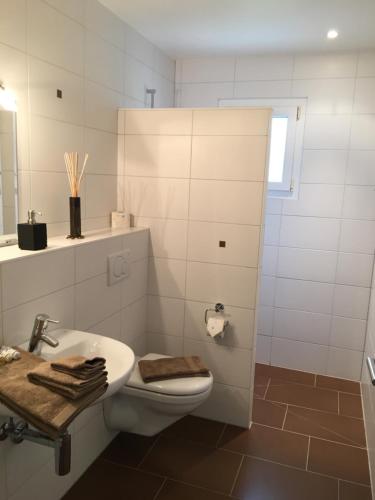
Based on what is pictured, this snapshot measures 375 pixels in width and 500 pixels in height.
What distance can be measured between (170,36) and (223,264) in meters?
1.55

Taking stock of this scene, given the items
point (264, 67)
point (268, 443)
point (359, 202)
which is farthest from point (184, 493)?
point (264, 67)

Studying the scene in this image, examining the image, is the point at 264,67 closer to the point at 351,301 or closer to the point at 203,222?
the point at 203,222

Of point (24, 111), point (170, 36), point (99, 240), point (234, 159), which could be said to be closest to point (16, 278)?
point (99, 240)

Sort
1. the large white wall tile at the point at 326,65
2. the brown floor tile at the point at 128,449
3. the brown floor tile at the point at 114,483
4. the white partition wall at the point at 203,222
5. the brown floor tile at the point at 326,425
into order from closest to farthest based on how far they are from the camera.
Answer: the brown floor tile at the point at 114,483 → the brown floor tile at the point at 128,449 → the white partition wall at the point at 203,222 → the brown floor tile at the point at 326,425 → the large white wall tile at the point at 326,65

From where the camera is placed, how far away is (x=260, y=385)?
3.04 metres

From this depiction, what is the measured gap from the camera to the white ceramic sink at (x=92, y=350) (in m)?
1.55

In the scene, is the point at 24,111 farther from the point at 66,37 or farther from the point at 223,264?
the point at 223,264

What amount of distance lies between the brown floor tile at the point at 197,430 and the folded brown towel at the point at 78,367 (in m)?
1.34

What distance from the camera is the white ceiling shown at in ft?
7.41

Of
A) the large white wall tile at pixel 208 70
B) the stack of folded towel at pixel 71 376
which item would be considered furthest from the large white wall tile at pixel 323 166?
the stack of folded towel at pixel 71 376

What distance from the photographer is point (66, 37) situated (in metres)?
2.01

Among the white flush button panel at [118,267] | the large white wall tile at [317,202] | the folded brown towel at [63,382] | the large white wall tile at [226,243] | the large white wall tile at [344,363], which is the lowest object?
the large white wall tile at [344,363]

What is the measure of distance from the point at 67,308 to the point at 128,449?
0.96 metres

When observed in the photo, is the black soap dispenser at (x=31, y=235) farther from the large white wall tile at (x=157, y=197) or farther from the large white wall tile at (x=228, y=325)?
the large white wall tile at (x=228, y=325)
